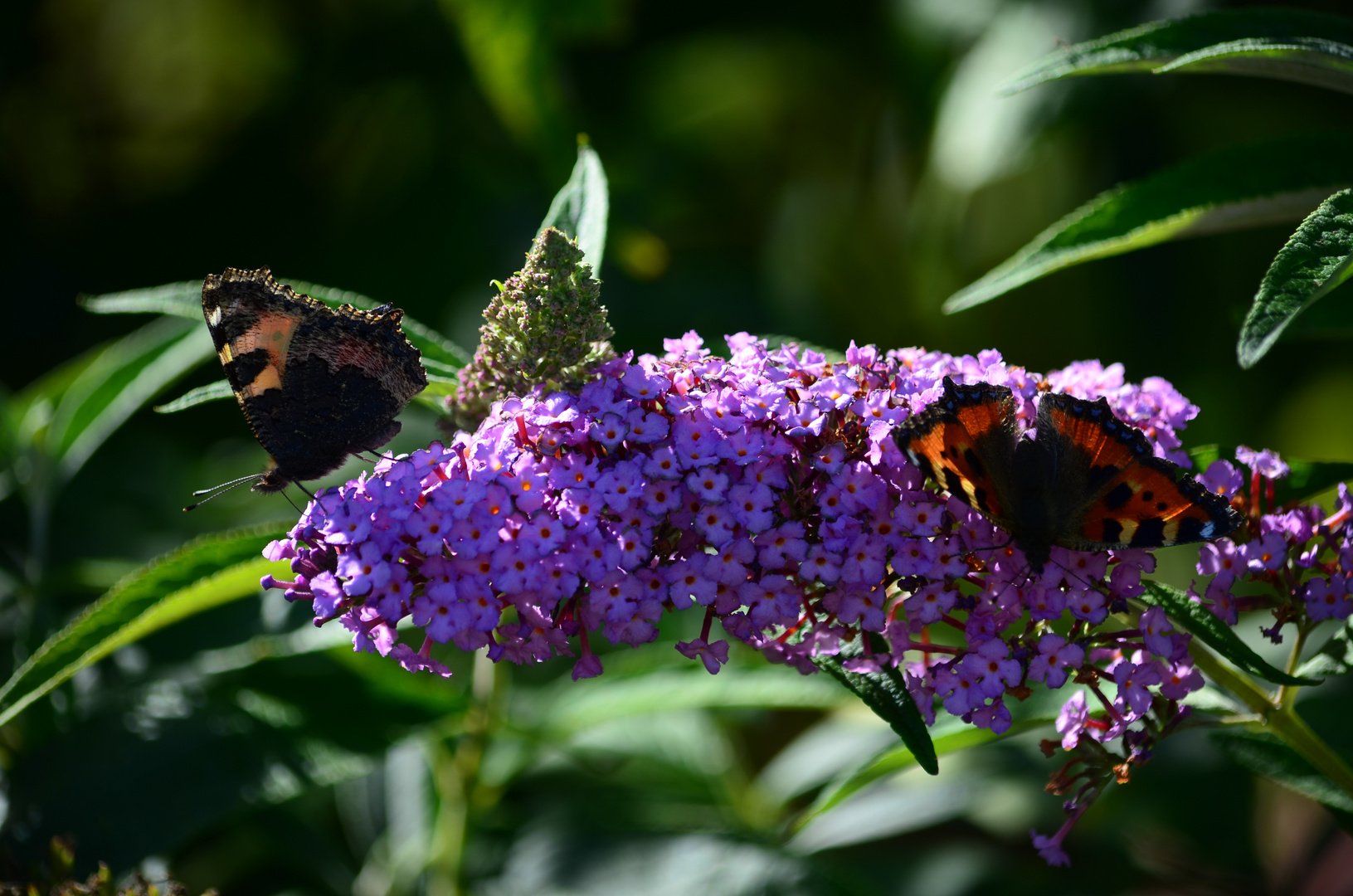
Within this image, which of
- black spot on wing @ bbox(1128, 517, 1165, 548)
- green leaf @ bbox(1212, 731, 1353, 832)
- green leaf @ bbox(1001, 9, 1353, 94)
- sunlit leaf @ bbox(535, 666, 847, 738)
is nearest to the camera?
black spot on wing @ bbox(1128, 517, 1165, 548)

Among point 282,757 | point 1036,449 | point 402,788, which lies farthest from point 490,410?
point 402,788

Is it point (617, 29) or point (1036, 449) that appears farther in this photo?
point (617, 29)

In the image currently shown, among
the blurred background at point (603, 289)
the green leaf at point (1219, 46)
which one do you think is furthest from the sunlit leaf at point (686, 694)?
the green leaf at point (1219, 46)

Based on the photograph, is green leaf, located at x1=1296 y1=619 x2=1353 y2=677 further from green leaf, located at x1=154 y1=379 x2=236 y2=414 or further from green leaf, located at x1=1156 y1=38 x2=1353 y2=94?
green leaf, located at x1=154 y1=379 x2=236 y2=414

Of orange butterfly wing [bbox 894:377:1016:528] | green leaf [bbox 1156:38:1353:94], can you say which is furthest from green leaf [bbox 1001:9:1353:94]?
orange butterfly wing [bbox 894:377:1016:528]

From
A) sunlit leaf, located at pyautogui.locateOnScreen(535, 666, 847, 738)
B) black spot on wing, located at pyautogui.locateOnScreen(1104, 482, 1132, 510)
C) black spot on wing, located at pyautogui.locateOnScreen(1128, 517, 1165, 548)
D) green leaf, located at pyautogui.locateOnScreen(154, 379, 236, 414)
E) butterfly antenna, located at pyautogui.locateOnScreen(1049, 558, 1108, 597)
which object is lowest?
sunlit leaf, located at pyautogui.locateOnScreen(535, 666, 847, 738)

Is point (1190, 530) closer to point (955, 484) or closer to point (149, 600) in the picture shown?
point (955, 484)

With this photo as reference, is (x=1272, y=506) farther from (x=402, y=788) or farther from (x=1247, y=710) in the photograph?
(x=402, y=788)
